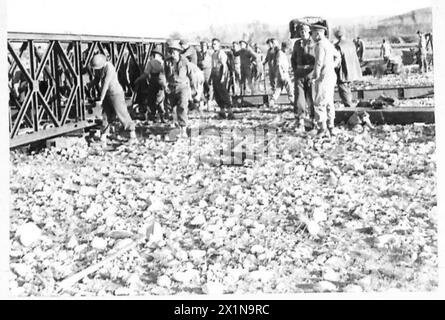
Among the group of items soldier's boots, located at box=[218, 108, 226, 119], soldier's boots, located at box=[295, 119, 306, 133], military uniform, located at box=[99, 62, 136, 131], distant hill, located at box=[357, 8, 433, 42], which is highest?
distant hill, located at box=[357, 8, 433, 42]

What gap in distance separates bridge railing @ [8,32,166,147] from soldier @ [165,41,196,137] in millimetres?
109

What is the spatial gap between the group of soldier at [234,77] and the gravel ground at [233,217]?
0.47 ft

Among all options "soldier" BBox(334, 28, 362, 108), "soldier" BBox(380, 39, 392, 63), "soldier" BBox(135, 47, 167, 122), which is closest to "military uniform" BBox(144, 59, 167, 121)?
"soldier" BBox(135, 47, 167, 122)

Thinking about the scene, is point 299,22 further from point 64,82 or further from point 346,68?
point 64,82

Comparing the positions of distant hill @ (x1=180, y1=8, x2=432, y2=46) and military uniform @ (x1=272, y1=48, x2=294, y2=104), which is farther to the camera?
military uniform @ (x1=272, y1=48, x2=294, y2=104)

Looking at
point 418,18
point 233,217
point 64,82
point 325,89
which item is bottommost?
point 233,217

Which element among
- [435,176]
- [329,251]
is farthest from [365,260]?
[435,176]

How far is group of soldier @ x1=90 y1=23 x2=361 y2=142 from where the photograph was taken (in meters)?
3.10

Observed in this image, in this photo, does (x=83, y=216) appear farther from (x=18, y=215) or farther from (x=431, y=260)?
(x=431, y=260)

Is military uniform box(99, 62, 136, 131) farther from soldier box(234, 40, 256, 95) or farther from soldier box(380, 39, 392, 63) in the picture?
soldier box(380, 39, 392, 63)

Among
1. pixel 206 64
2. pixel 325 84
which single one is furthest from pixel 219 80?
pixel 325 84

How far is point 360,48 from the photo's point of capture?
10.1 ft

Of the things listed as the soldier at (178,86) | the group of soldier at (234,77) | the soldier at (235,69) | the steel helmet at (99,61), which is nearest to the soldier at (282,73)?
the group of soldier at (234,77)

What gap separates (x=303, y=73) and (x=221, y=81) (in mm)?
429
